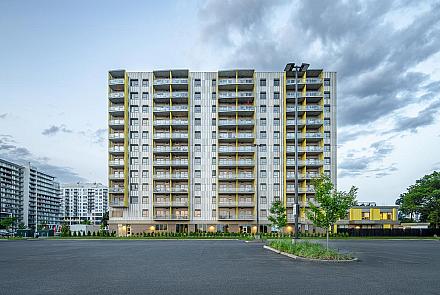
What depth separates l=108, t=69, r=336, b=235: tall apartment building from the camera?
77625 mm

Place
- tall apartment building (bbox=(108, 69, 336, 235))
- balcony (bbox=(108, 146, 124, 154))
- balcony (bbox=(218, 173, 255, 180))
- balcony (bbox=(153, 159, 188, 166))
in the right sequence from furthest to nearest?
balcony (bbox=(153, 159, 188, 166)), tall apartment building (bbox=(108, 69, 336, 235)), balcony (bbox=(108, 146, 124, 154)), balcony (bbox=(218, 173, 255, 180))

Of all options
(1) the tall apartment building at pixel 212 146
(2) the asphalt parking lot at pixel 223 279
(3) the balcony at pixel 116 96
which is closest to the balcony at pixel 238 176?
(1) the tall apartment building at pixel 212 146

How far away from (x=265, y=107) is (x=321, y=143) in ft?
42.5

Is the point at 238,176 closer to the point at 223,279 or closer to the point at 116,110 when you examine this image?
the point at 116,110

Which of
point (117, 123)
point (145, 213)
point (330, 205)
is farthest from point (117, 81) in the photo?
point (330, 205)

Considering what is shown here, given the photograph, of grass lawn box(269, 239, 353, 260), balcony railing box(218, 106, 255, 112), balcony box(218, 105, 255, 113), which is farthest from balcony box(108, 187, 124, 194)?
grass lawn box(269, 239, 353, 260)

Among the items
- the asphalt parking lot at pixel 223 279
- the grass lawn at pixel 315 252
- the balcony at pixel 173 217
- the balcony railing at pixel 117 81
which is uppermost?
the balcony railing at pixel 117 81

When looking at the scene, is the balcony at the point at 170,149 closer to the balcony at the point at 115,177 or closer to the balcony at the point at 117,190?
the balcony at the point at 115,177

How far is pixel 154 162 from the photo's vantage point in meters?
78.7

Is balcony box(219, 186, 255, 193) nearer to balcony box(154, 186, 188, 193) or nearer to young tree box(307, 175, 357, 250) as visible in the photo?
balcony box(154, 186, 188, 193)

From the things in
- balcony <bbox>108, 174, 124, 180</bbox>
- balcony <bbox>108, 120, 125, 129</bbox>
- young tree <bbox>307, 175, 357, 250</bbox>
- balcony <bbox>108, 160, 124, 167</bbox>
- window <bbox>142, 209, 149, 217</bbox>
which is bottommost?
window <bbox>142, 209, 149, 217</bbox>

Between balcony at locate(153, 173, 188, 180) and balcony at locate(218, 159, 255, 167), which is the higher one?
balcony at locate(218, 159, 255, 167)

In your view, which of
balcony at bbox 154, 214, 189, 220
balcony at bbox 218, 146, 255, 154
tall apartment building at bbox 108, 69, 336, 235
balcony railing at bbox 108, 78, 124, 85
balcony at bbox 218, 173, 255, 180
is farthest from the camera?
balcony railing at bbox 108, 78, 124, 85

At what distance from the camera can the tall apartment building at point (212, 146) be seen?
77625 millimetres
